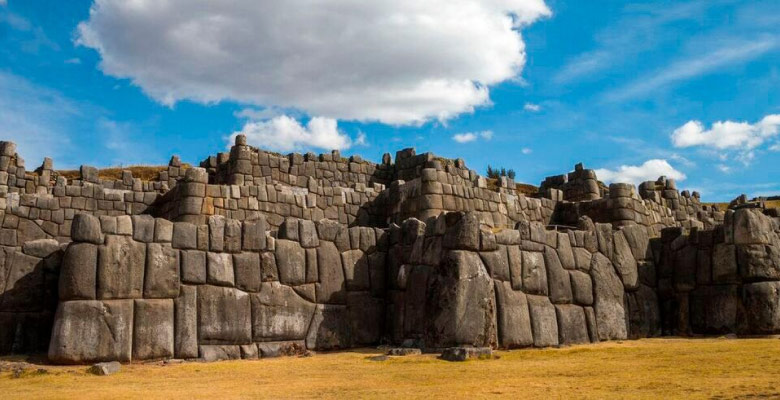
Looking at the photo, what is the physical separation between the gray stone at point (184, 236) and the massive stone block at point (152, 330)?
0.99 meters

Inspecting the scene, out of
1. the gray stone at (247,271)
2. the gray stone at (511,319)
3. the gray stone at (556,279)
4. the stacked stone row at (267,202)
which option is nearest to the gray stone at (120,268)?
the gray stone at (247,271)

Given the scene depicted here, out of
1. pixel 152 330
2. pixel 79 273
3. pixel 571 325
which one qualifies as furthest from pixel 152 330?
pixel 571 325

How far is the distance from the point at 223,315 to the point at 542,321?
5658 mm

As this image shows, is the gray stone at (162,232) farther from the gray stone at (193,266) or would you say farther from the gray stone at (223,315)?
the gray stone at (223,315)

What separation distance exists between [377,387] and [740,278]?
9.10 metres

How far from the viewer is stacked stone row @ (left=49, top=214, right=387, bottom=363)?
417 inches

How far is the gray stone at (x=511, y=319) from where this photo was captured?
1206 cm

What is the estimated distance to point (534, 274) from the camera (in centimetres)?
1305

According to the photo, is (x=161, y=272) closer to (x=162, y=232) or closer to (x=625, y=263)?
(x=162, y=232)

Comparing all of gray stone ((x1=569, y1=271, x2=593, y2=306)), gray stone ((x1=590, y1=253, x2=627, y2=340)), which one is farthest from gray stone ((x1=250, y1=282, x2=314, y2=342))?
gray stone ((x1=590, y1=253, x2=627, y2=340))

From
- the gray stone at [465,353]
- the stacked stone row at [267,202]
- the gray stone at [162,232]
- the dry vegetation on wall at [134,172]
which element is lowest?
the gray stone at [465,353]

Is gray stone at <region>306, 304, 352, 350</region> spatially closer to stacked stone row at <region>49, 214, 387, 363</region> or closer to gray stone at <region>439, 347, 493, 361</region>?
stacked stone row at <region>49, 214, 387, 363</region>

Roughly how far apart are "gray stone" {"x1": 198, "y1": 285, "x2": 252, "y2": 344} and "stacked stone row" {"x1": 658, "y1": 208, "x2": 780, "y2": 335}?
8.98m

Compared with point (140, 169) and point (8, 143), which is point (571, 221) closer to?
point (8, 143)
